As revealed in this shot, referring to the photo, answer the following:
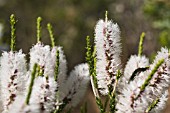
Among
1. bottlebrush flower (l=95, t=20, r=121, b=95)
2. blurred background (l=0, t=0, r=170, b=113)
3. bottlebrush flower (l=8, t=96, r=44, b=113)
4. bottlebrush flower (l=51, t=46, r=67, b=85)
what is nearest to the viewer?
bottlebrush flower (l=8, t=96, r=44, b=113)

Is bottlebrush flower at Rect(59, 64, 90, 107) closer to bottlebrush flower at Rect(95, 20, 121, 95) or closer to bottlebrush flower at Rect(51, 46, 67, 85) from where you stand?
bottlebrush flower at Rect(51, 46, 67, 85)

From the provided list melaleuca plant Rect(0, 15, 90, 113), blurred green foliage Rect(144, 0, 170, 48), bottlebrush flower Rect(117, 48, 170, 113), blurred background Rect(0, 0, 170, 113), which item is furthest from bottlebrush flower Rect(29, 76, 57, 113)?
blurred background Rect(0, 0, 170, 113)

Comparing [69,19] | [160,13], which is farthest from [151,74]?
[69,19]

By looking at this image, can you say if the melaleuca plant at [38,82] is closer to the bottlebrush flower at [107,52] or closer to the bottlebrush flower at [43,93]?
the bottlebrush flower at [43,93]

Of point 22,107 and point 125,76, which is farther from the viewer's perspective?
point 125,76

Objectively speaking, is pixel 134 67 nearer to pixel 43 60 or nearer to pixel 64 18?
pixel 43 60
